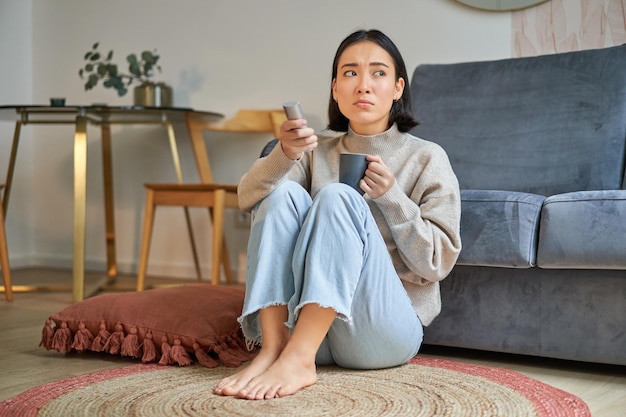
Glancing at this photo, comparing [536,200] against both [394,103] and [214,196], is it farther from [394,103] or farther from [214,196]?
[214,196]

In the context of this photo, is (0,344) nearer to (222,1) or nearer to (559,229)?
(559,229)

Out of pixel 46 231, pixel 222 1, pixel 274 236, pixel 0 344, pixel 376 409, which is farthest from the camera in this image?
pixel 46 231

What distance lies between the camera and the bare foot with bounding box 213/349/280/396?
5.18 ft

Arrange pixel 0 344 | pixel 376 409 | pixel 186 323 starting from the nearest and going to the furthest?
pixel 376 409, pixel 186 323, pixel 0 344

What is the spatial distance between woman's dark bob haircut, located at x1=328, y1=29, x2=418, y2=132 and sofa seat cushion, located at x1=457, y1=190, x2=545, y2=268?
0.87 feet

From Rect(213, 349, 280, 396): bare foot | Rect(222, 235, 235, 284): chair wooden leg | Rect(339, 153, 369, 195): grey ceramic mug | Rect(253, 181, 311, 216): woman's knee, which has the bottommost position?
Rect(222, 235, 235, 284): chair wooden leg

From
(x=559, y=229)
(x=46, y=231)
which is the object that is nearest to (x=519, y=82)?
(x=559, y=229)

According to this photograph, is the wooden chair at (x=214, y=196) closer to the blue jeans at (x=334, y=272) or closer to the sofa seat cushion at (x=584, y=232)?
the blue jeans at (x=334, y=272)

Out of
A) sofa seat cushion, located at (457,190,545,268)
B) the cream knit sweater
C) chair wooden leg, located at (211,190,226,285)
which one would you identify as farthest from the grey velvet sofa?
chair wooden leg, located at (211,190,226,285)

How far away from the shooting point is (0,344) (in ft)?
7.60

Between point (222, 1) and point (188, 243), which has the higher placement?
point (222, 1)

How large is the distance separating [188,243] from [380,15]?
140 cm

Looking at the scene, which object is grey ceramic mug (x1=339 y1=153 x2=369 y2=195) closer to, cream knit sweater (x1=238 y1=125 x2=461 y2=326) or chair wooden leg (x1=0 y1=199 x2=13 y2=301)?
cream knit sweater (x1=238 y1=125 x2=461 y2=326)

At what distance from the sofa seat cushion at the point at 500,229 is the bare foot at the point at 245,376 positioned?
58cm
